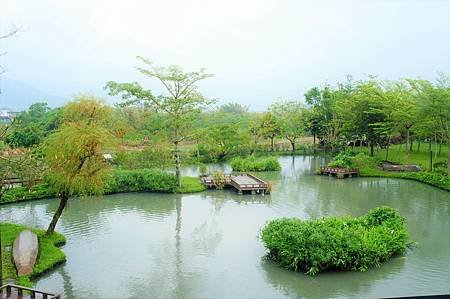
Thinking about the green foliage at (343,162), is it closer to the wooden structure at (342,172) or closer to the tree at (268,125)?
the wooden structure at (342,172)

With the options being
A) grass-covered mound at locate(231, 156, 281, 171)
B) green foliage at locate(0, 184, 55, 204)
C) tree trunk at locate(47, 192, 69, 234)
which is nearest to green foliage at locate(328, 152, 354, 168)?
grass-covered mound at locate(231, 156, 281, 171)

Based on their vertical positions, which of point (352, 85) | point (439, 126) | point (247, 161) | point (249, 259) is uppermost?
point (352, 85)

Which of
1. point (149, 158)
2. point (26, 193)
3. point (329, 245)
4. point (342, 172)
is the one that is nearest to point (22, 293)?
point (329, 245)

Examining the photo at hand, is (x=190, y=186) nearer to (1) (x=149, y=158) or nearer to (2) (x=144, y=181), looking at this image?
(2) (x=144, y=181)

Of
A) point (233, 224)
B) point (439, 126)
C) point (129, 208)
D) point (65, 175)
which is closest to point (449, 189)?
point (439, 126)

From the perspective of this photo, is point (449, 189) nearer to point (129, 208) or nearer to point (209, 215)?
point (209, 215)

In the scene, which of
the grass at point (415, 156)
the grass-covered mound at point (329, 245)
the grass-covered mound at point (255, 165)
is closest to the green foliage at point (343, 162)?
the grass at point (415, 156)

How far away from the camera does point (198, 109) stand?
28.5 meters

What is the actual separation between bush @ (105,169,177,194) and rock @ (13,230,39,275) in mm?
11832

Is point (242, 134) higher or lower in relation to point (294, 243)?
higher

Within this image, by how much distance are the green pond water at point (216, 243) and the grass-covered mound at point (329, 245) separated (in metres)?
0.35

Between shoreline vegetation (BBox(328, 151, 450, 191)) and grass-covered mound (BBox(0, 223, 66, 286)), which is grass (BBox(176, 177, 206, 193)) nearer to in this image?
shoreline vegetation (BBox(328, 151, 450, 191))

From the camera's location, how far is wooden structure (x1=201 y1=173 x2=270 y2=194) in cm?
2666

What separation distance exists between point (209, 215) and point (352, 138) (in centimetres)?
2337
